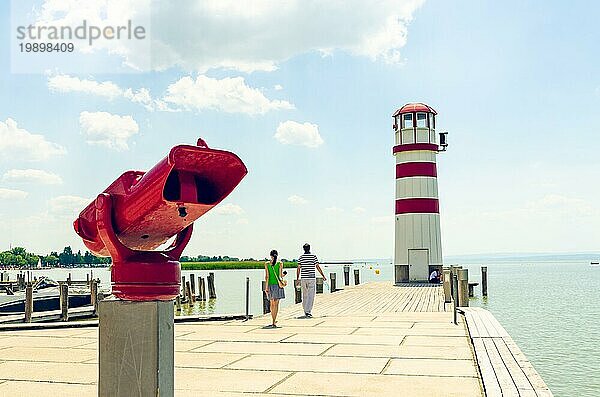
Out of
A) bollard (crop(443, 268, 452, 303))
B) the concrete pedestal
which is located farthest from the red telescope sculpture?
bollard (crop(443, 268, 452, 303))

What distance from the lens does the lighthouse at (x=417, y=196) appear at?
28.7 meters

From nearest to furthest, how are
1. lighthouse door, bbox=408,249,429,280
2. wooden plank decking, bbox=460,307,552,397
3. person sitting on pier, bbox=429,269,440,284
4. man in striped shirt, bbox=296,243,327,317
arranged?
1. wooden plank decking, bbox=460,307,552,397
2. man in striped shirt, bbox=296,243,327,317
3. person sitting on pier, bbox=429,269,440,284
4. lighthouse door, bbox=408,249,429,280

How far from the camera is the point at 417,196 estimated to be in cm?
2872

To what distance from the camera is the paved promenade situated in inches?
263

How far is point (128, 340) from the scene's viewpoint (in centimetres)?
304

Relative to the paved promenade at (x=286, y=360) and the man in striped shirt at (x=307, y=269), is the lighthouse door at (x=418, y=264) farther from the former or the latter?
the paved promenade at (x=286, y=360)

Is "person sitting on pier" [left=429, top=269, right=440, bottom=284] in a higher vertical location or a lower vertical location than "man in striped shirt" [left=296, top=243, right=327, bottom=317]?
lower

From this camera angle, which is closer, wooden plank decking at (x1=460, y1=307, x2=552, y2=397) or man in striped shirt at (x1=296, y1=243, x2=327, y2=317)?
wooden plank decking at (x1=460, y1=307, x2=552, y2=397)

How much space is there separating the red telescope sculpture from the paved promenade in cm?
361

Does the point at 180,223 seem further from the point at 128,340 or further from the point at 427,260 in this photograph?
the point at 427,260

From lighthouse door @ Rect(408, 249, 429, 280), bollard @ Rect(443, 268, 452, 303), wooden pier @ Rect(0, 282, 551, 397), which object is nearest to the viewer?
wooden pier @ Rect(0, 282, 551, 397)

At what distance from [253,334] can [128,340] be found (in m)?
8.55

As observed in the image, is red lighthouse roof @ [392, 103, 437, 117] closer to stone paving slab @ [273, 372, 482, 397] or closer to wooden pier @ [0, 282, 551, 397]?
wooden pier @ [0, 282, 551, 397]

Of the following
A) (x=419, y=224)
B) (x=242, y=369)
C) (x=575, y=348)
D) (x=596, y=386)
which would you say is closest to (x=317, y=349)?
(x=242, y=369)
